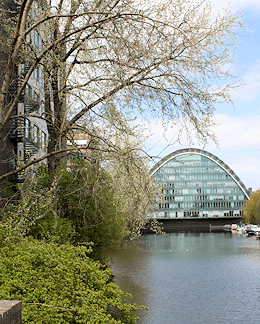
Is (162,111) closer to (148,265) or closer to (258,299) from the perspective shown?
(258,299)

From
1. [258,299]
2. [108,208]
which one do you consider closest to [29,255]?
[108,208]

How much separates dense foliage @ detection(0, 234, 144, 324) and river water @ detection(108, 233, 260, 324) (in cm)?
163

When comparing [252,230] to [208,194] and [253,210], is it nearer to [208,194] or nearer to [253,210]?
[253,210]

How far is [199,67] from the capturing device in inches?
316

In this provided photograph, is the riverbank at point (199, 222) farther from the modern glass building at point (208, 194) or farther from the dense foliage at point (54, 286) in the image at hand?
the dense foliage at point (54, 286)

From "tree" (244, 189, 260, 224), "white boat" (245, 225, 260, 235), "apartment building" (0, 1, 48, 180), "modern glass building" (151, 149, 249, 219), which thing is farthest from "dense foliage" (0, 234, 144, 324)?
"modern glass building" (151, 149, 249, 219)

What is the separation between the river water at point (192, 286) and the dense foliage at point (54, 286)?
5.34 feet

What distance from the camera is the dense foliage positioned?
6809mm

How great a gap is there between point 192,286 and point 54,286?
15.7m

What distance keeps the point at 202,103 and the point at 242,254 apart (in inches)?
1226

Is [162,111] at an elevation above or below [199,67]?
below

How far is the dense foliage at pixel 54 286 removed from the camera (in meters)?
6.81

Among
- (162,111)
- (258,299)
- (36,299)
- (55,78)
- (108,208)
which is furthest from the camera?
(258,299)

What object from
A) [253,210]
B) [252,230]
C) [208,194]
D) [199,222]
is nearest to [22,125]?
[252,230]
